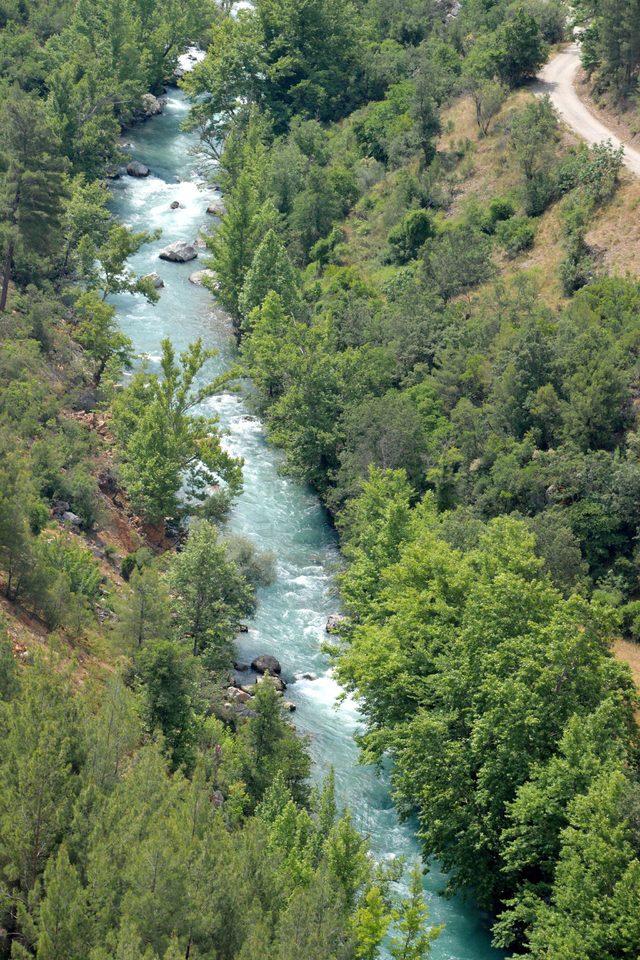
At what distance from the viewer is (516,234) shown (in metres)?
81.4

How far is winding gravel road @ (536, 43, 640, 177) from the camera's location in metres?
84.8

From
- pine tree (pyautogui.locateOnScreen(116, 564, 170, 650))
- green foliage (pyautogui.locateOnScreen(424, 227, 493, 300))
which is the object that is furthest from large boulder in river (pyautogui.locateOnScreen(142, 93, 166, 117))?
pine tree (pyautogui.locateOnScreen(116, 564, 170, 650))

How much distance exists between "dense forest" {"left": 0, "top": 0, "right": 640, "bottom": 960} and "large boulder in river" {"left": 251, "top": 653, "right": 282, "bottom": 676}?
347cm

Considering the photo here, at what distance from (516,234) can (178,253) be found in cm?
2735

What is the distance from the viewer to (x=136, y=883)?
31.7m

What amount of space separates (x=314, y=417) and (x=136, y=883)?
4306 centimetres

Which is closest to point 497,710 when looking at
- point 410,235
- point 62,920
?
point 62,920

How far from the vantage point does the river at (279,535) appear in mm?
50062

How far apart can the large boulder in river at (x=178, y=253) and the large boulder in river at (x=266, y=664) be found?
147ft

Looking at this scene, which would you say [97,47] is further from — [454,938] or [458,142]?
[454,938]

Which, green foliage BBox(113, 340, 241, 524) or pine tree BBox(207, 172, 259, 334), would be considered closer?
green foliage BBox(113, 340, 241, 524)

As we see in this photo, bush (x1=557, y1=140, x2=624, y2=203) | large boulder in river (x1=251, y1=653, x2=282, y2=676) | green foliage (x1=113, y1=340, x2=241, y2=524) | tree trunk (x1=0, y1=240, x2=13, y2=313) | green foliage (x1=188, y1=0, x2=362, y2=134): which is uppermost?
green foliage (x1=188, y1=0, x2=362, y2=134)

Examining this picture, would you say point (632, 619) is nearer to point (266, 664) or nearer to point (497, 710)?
point (497, 710)

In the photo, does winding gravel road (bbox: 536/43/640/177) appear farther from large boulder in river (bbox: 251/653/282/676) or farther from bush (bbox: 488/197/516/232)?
large boulder in river (bbox: 251/653/282/676)
